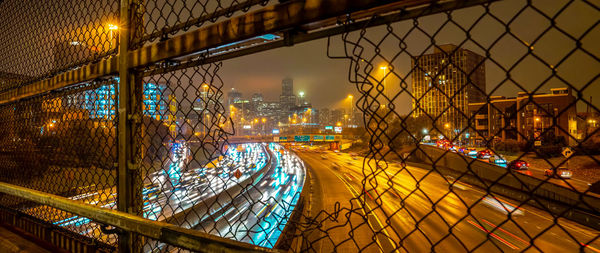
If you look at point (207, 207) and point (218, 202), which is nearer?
point (218, 202)

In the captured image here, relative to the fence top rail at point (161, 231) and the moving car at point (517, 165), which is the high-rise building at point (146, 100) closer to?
the fence top rail at point (161, 231)

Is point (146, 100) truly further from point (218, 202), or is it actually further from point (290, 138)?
point (290, 138)

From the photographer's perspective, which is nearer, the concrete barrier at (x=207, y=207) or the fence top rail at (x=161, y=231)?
the fence top rail at (x=161, y=231)

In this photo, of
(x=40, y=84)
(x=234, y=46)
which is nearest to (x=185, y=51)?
(x=234, y=46)

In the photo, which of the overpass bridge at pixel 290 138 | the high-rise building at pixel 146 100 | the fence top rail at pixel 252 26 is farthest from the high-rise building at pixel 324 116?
the fence top rail at pixel 252 26

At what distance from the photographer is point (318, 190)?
80.6 ft

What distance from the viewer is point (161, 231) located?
1.99 meters

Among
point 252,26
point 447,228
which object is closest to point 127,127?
point 252,26

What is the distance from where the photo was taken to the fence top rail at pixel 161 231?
1.78 meters

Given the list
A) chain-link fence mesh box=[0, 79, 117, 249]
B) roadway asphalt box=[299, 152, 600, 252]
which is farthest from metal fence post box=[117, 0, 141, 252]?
roadway asphalt box=[299, 152, 600, 252]

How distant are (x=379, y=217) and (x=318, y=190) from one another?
28.7 feet

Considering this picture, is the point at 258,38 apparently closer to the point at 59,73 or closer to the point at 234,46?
the point at 234,46

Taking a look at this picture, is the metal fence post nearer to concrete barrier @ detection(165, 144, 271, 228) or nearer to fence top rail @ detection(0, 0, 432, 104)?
fence top rail @ detection(0, 0, 432, 104)

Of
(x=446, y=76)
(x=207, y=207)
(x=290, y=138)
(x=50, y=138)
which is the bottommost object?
(x=290, y=138)
